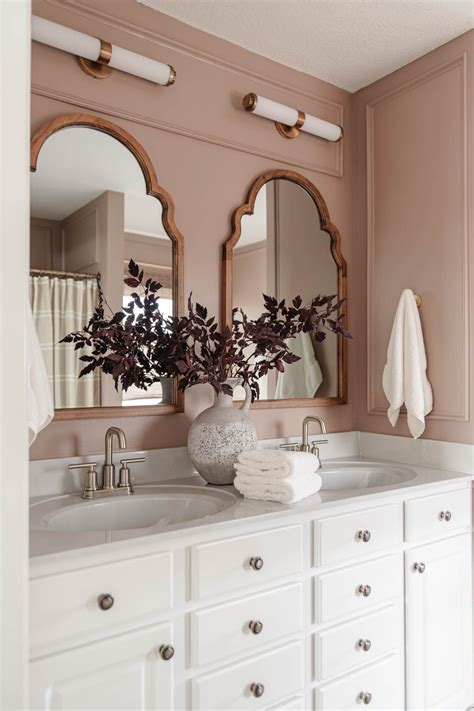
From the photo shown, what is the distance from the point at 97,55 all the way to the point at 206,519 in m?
1.43

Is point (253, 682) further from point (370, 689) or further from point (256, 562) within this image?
point (370, 689)

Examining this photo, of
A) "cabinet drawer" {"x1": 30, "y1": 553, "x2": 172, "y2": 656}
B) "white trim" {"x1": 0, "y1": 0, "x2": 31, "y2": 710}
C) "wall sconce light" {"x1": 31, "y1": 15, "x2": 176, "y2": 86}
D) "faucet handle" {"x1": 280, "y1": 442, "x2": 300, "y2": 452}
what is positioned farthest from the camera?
"faucet handle" {"x1": 280, "y1": 442, "x2": 300, "y2": 452}

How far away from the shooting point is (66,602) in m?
1.22

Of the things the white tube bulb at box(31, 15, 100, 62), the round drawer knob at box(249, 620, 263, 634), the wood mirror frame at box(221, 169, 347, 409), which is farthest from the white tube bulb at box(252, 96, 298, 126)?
the round drawer knob at box(249, 620, 263, 634)

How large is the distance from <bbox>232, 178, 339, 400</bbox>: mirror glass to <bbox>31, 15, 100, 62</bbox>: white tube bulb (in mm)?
761

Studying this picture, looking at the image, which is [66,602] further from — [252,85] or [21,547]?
[252,85]

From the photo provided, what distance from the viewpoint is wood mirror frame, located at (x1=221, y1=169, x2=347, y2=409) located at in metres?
2.16

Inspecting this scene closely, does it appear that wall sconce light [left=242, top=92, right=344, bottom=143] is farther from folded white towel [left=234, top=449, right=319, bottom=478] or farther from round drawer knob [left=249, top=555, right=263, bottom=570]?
round drawer knob [left=249, top=555, right=263, bottom=570]

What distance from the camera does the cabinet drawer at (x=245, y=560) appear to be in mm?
1412

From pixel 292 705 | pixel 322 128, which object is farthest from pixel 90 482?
pixel 322 128

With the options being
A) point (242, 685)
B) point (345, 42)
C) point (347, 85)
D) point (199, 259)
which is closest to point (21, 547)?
point (242, 685)

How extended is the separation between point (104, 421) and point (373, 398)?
119 cm

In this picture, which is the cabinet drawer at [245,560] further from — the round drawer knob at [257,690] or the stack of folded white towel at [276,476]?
the round drawer knob at [257,690]

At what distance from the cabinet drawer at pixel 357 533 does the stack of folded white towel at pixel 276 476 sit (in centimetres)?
11
